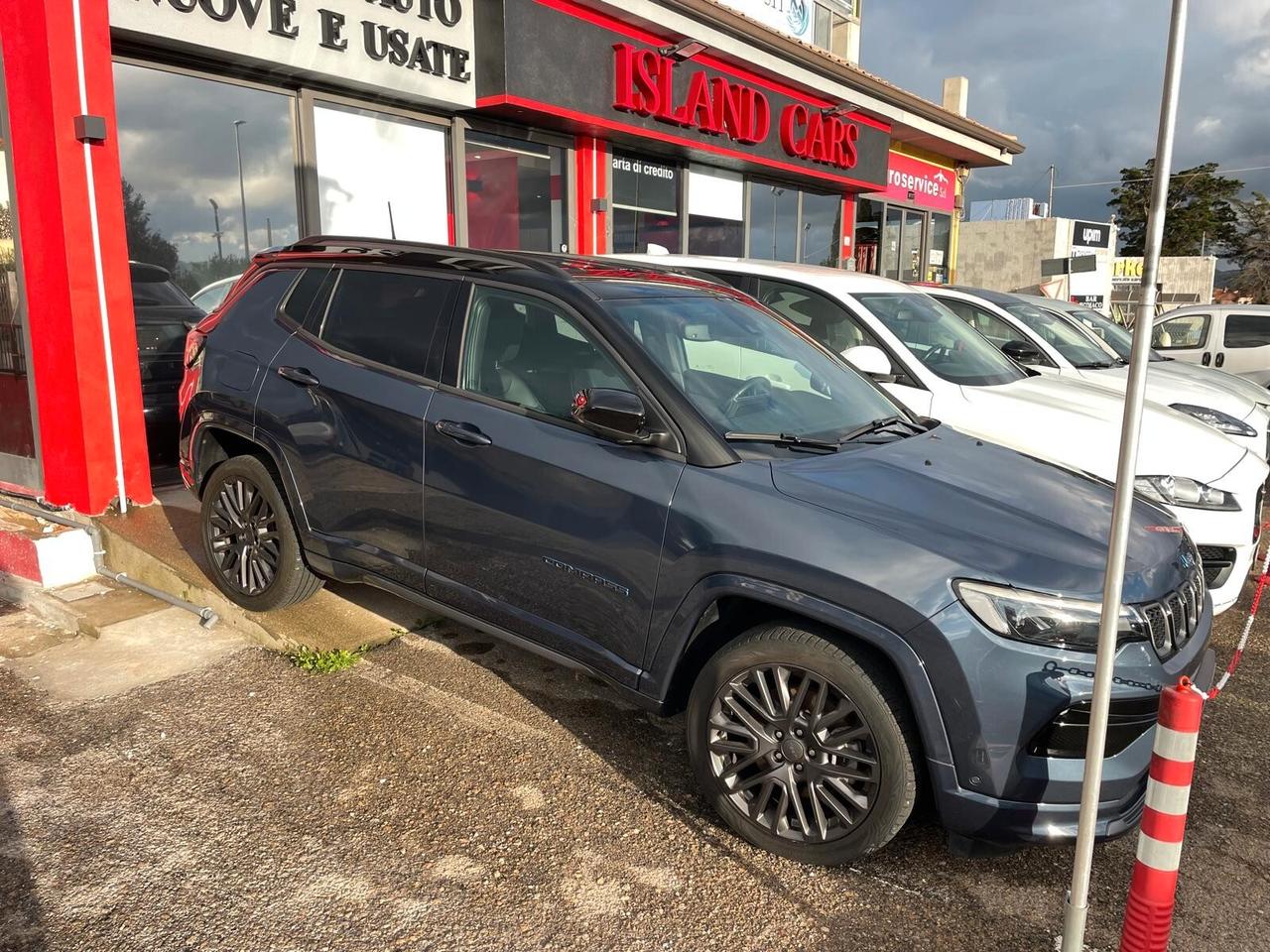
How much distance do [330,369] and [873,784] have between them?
9.13 ft

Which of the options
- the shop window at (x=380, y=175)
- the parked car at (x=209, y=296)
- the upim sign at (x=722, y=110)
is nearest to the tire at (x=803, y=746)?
the parked car at (x=209, y=296)

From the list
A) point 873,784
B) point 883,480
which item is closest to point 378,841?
point 873,784

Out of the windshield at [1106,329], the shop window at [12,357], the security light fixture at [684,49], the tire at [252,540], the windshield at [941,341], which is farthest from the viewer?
the windshield at [1106,329]

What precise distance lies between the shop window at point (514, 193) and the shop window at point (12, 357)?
14.1 feet

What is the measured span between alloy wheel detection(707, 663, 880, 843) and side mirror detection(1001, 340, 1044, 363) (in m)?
5.11

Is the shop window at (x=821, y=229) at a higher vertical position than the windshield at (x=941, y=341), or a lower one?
higher

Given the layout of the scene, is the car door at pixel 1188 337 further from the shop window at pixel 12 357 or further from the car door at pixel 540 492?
the shop window at pixel 12 357

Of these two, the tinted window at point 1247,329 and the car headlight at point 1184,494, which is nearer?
the car headlight at point 1184,494

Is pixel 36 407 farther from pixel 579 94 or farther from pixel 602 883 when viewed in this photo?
pixel 579 94

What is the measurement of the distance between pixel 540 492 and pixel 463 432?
0.45 metres

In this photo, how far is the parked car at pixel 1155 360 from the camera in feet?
27.9

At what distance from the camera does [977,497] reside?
2.98 metres

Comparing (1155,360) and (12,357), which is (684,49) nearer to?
(1155,360)

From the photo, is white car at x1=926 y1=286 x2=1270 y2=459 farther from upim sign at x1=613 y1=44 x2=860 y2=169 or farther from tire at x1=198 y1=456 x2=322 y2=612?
tire at x1=198 y1=456 x2=322 y2=612
